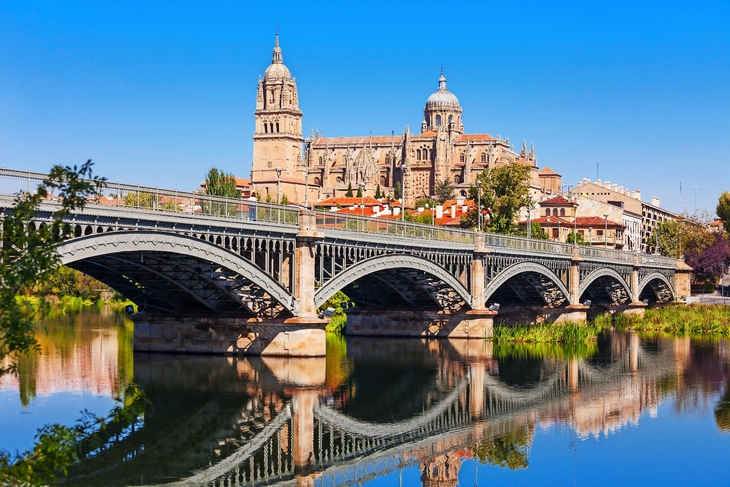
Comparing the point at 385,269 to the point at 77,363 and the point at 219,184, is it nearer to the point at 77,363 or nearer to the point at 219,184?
the point at 77,363

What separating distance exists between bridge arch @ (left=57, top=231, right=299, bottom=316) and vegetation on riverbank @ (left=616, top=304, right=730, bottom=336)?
47.5m

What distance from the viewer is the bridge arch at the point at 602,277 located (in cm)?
8344

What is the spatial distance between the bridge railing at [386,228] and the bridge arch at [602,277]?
1759 cm

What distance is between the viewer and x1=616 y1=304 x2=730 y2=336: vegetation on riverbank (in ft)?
284

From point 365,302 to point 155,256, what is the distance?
3020cm

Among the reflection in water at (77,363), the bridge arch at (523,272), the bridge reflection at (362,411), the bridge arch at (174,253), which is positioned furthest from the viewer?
the bridge arch at (523,272)

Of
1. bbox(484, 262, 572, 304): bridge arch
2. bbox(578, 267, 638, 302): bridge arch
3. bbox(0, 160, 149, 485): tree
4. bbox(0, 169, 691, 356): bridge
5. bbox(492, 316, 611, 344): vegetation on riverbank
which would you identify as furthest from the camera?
bbox(578, 267, 638, 302): bridge arch

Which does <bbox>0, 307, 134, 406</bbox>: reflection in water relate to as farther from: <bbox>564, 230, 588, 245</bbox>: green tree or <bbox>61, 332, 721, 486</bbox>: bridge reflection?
<bbox>564, 230, 588, 245</bbox>: green tree

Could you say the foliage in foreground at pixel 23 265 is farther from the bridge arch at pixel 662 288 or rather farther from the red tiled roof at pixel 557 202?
the red tiled roof at pixel 557 202

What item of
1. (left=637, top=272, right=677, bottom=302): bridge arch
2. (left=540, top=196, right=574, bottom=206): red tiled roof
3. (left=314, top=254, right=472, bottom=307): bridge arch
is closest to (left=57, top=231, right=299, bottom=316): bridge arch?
(left=314, top=254, right=472, bottom=307): bridge arch

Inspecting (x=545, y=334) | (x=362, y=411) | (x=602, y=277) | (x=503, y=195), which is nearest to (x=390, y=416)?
(x=362, y=411)

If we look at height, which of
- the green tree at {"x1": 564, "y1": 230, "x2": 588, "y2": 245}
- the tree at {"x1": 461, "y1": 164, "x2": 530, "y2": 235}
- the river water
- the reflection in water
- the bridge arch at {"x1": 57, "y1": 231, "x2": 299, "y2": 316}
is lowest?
the river water

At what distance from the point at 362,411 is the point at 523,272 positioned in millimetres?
36163

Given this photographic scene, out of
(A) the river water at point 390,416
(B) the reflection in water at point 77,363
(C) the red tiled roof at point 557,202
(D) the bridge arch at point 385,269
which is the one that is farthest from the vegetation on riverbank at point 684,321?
(C) the red tiled roof at point 557,202
